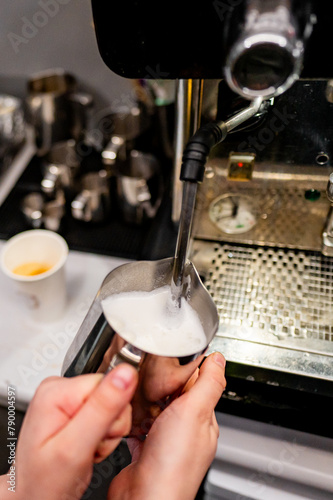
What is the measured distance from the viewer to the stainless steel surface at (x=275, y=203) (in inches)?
23.8

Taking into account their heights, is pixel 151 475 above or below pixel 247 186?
below

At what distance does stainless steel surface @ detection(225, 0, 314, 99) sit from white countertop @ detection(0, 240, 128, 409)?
52 cm

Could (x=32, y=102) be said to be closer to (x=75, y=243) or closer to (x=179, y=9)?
(x=75, y=243)

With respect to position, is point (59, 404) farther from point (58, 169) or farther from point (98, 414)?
point (58, 169)

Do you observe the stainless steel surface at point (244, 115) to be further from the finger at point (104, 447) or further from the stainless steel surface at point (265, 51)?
the finger at point (104, 447)

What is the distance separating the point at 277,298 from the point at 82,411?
13.3 inches

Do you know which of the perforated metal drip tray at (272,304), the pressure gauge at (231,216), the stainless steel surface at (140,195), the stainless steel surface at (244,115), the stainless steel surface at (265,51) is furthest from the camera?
the stainless steel surface at (140,195)

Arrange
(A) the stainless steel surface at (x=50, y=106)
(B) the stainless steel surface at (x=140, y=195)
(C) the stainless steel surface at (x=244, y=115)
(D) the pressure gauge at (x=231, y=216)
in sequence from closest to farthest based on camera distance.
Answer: (C) the stainless steel surface at (x=244, y=115), (D) the pressure gauge at (x=231, y=216), (B) the stainless steel surface at (x=140, y=195), (A) the stainless steel surface at (x=50, y=106)

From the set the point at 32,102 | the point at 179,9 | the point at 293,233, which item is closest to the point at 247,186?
the point at 293,233

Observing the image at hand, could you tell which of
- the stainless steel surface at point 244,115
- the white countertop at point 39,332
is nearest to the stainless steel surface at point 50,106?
the white countertop at point 39,332

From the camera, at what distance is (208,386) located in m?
0.46

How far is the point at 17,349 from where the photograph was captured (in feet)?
2.34

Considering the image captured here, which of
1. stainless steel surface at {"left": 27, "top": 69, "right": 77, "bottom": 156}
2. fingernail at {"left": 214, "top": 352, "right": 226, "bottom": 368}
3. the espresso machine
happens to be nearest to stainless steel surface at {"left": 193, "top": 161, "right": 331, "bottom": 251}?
the espresso machine

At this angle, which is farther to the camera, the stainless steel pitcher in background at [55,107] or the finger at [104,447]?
the stainless steel pitcher in background at [55,107]
